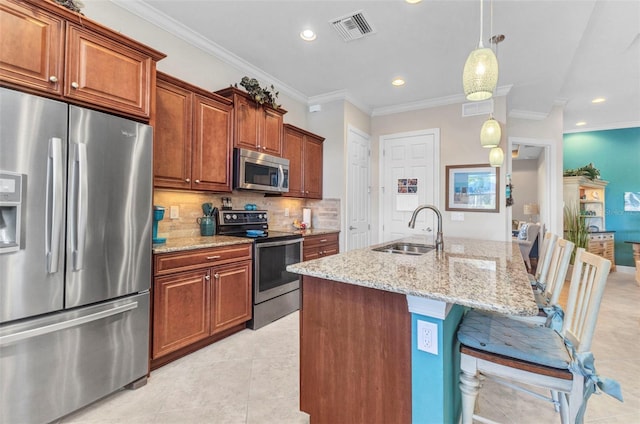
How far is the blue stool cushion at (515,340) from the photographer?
3.95ft

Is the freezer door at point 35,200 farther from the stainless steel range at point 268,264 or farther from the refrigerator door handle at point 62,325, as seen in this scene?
the stainless steel range at point 268,264

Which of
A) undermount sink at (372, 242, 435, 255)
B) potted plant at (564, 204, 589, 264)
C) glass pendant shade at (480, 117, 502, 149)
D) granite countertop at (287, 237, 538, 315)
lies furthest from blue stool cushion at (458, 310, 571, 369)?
potted plant at (564, 204, 589, 264)

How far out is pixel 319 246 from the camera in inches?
151

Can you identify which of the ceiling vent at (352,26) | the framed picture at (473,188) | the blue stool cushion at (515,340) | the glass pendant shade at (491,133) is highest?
the ceiling vent at (352,26)

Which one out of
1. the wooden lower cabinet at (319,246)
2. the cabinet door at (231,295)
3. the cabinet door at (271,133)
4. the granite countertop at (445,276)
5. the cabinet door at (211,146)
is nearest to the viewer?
the granite countertop at (445,276)

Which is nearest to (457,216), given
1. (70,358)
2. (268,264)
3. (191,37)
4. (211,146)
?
(268,264)

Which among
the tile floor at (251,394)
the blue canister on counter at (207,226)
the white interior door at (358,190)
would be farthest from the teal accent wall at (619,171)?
the blue canister on counter at (207,226)

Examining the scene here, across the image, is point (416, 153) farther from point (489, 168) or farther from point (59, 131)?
point (59, 131)

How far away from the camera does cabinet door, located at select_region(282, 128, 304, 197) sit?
3.86 m

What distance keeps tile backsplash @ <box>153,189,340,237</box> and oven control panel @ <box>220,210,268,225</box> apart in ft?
0.46

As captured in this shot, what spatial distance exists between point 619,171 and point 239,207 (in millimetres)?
7413

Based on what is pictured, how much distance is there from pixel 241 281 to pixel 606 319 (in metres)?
4.00

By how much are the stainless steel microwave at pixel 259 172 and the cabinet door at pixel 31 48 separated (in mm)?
1565

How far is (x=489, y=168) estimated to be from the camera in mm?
4078
